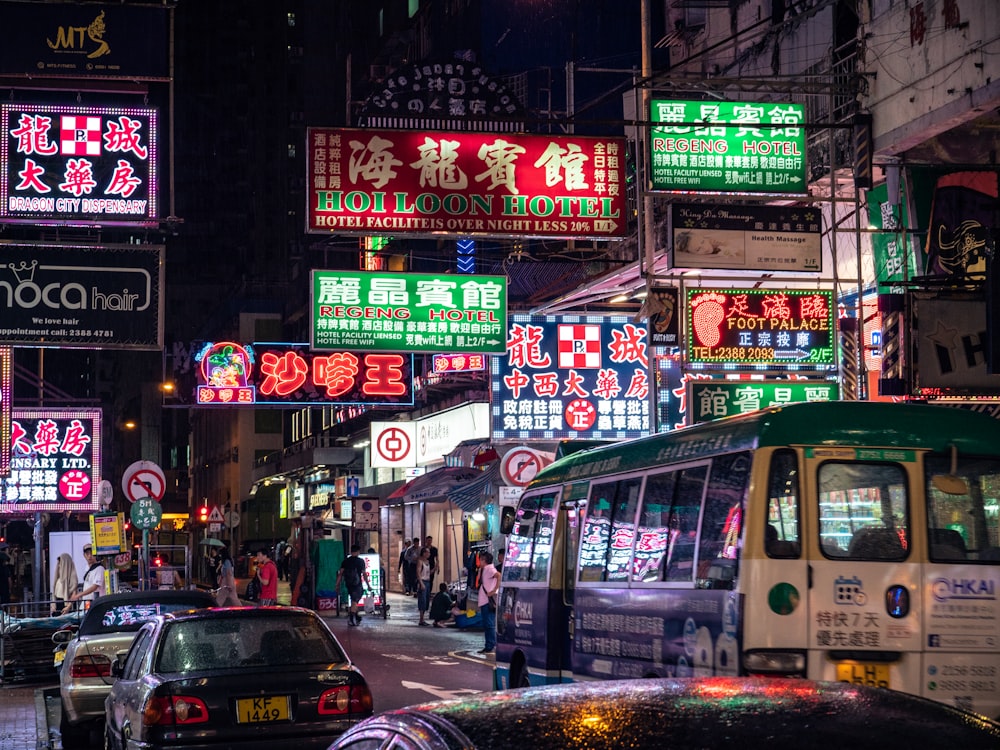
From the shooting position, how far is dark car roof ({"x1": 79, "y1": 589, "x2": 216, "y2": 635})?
590 inches

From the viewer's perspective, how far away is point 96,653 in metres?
14.2

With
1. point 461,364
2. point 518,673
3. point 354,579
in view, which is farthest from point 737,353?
point 354,579

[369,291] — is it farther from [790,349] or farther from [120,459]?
[120,459]

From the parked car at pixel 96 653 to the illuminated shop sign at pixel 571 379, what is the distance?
8.98 meters

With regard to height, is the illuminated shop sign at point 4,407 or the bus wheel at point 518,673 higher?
the illuminated shop sign at point 4,407

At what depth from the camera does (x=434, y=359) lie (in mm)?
36188

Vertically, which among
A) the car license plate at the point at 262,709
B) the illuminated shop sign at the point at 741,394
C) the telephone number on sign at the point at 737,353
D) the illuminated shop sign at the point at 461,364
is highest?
the illuminated shop sign at the point at 461,364

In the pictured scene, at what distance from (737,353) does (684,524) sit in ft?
28.8

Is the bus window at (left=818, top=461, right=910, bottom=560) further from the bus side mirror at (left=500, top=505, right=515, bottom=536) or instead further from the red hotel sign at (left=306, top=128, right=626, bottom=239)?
the red hotel sign at (left=306, top=128, right=626, bottom=239)

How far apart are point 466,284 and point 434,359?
15530 millimetres

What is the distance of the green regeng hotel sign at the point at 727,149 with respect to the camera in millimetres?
17203

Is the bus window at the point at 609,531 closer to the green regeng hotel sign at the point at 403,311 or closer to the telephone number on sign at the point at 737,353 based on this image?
the telephone number on sign at the point at 737,353

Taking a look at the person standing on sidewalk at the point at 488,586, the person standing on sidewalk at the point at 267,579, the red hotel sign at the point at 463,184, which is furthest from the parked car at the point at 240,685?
the person standing on sidewalk at the point at 267,579

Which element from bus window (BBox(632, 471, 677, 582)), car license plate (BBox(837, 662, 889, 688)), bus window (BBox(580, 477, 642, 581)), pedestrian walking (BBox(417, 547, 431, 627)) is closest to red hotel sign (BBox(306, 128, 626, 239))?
bus window (BBox(580, 477, 642, 581))
